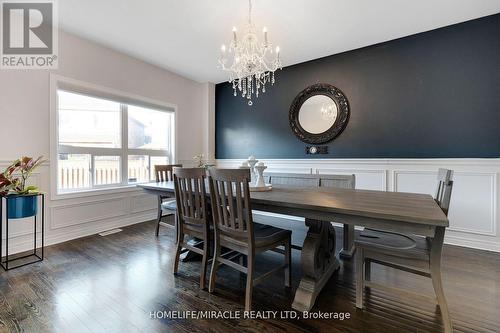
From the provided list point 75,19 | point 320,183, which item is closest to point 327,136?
point 320,183

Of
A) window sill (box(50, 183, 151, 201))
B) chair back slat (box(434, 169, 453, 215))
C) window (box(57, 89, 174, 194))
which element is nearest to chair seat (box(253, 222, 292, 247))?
chair back slat (box(434, 169, 453, 215))

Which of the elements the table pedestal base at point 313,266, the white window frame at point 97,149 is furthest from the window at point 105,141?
the table pedestal base at point 313,266

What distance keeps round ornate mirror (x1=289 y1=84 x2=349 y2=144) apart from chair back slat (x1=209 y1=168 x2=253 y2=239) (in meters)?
2.48

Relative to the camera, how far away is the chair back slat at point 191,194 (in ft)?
6.23

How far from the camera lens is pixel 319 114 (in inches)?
149

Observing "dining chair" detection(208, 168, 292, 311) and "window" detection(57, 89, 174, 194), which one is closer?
"dining chair" detection(208, 168, 292, 311)

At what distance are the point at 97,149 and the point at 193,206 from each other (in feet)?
7.45

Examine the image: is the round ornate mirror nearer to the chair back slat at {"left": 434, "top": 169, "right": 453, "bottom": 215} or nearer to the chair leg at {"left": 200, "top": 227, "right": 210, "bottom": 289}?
the chair back slat at {"left": 434, "top": 169, "right": 453, "bottom": 215}

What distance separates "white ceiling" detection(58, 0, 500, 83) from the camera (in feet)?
8.04

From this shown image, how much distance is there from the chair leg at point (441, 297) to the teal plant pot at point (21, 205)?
11.1ft

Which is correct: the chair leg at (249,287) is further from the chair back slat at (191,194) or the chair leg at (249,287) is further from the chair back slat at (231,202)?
the chair back slat at (191,194)

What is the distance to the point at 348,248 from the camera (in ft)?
8.34

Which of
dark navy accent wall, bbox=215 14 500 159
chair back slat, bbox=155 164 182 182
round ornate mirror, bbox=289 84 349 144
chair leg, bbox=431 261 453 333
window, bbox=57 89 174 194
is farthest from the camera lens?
round ornate mirror, bbox=289 84 349 144

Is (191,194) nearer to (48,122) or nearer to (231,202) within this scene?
(231,202)
